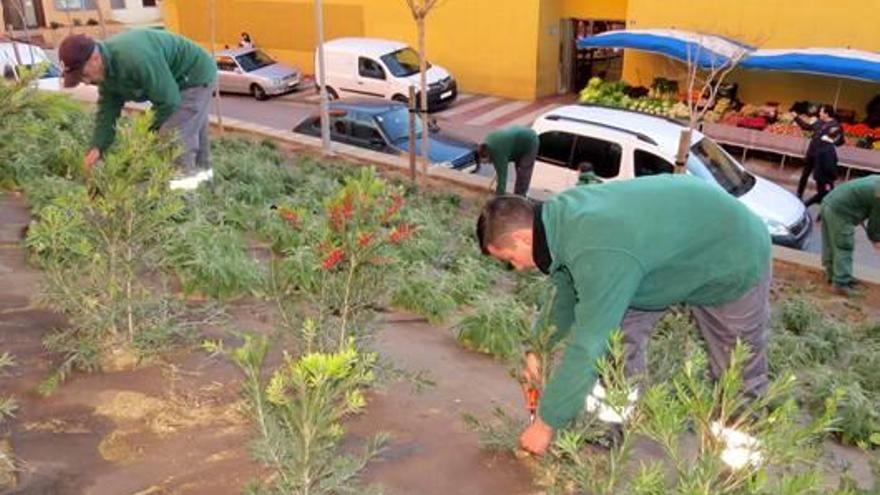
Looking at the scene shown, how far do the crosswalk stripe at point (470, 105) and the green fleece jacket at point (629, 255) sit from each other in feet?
52.8

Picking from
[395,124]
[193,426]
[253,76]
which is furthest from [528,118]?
[193,426]

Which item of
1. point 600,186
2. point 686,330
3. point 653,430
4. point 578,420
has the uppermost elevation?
point 600,186

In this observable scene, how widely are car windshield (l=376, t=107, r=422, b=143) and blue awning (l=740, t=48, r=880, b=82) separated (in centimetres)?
657

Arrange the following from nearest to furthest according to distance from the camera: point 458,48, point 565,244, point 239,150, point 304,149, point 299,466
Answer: point 299,466 < point 565,244 < point 239,150 < point 304,149 < point 458,48

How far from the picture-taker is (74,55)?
497 cm

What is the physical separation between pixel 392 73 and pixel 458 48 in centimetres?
298

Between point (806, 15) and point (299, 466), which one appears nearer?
point (299, 466)

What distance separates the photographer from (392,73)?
733 inches

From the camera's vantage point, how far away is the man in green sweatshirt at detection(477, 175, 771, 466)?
2586 millimetres

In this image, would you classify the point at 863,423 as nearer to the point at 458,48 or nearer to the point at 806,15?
the point at 806,15

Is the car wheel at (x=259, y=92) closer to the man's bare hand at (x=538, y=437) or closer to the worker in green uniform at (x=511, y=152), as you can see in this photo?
the worker in green uniform at (x=511, y=152)

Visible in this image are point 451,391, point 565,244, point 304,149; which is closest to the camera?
point 565,244

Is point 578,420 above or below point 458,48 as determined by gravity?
above

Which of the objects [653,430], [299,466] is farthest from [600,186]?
[299,466]
